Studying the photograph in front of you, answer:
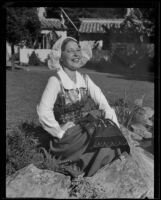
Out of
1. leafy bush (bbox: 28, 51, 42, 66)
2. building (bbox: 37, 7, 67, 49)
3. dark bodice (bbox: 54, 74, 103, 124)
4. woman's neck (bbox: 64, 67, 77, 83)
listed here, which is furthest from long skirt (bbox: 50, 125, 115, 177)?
building (bbox: 37, 7, 67, 49)

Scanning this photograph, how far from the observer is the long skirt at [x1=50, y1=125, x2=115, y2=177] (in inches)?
135

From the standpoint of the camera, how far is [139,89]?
376cm

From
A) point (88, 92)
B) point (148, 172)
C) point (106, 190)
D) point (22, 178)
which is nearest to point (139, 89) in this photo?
point (88, 92)

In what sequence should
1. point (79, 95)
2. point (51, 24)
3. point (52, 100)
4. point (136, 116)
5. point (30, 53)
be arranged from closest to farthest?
point (52, 100)
point (79, 95)
point (51, 24)
point (30, 53)
point (136, 116)

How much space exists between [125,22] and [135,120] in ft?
3.25

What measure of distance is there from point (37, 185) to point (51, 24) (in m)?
1.44

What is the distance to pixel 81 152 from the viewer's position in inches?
136

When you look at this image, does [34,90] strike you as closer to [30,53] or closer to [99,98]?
[30,53]

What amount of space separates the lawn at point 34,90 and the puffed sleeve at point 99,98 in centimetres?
6

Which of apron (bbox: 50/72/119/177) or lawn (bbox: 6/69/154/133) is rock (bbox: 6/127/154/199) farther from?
lawn (bbox: 6/69/154/133)

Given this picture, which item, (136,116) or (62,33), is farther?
(136,116)

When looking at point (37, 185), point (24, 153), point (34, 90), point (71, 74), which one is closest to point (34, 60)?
point (34, 90)

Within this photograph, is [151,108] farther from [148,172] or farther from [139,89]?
[148,172]

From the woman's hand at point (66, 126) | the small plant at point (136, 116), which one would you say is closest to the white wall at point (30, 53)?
the woman's hand at point (66, 126)
